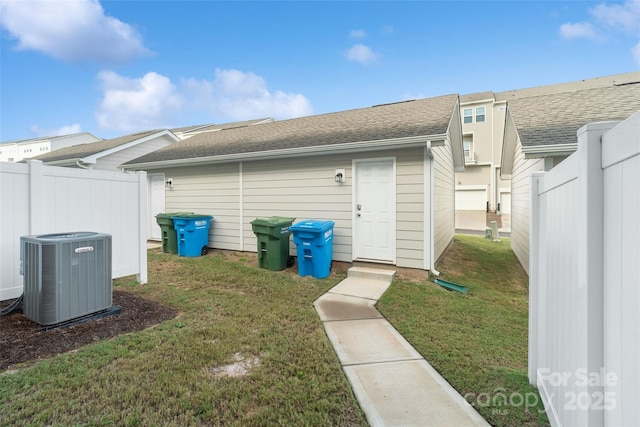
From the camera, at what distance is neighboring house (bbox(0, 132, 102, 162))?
25.8 m

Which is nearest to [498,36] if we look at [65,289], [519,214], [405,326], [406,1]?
[406,1]

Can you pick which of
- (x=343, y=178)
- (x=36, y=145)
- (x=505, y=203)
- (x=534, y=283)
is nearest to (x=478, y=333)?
(x=534, y=283)

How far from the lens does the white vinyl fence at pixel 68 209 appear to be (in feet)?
11.7

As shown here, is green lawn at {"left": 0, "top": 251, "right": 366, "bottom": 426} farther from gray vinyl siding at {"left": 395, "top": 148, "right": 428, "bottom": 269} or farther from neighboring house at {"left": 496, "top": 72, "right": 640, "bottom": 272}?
neighboring house at {"left": 496, "top": 72, "right": 640, "bottom": 272}

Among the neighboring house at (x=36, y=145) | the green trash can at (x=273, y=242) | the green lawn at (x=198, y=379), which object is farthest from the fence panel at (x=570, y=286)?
the neighboring house at (x=36, y=145)

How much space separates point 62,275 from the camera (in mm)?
3242

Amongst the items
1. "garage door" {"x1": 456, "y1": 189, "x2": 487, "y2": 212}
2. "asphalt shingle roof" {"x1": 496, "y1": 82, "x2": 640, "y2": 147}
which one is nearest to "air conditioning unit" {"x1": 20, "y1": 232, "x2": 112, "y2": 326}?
"asphalt shingle roof" {"x1": 496, "y1": 82, "x2": 640, "y2": 147}

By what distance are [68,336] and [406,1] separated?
1020 cm

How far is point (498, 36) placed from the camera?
27.7 ft

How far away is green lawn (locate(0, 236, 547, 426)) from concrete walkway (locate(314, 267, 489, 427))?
4.1 inches

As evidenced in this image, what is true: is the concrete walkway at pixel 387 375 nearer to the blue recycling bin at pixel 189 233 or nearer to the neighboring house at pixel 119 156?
the blue recycling bin at pixel 189 233

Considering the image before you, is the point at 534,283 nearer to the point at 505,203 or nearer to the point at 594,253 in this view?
the point at 594,253

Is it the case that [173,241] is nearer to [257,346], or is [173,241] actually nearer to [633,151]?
[257,346]

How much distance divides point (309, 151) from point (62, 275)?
15.8 feet
